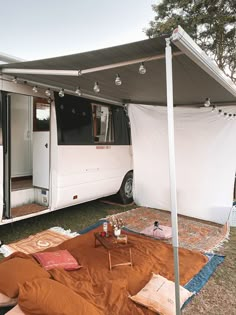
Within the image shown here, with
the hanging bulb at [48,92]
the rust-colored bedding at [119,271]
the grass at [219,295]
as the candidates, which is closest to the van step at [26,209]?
the rust-colored bedding at [119,271]

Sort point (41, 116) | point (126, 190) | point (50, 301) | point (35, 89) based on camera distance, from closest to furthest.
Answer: point (50, 301)
point (35, 89)
point (41, 116)
point (126, 190)

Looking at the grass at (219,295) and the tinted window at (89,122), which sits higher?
the tinted window at (89,122)

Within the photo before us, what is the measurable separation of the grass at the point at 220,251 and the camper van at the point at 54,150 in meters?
0.45

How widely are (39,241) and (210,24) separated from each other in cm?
955

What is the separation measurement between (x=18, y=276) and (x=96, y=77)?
2579 mm

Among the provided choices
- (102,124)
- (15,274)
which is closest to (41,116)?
(102,124)

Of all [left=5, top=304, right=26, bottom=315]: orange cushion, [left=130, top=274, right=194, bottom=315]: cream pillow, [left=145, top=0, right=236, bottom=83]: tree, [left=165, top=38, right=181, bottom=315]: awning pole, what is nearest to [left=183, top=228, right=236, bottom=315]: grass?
[left=130, top=274, right=194, bottom=315]: cream pillow

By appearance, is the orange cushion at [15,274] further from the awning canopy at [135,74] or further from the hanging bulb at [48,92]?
the hanging bulb at [48,92]

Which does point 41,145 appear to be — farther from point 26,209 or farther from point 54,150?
point 26,209

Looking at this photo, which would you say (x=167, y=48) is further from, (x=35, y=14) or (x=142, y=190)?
(x=35, y=14)

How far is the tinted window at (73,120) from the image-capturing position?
173 inches

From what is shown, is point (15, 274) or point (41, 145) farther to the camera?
point (41, 145)

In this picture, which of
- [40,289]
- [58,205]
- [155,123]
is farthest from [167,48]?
[155,123]

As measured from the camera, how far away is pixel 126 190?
252 inches
